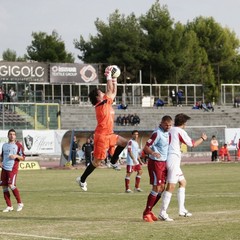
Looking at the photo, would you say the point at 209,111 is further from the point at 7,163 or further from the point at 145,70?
the point at 7,163

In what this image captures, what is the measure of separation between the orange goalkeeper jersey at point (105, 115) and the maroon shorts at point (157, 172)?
51.9 inches


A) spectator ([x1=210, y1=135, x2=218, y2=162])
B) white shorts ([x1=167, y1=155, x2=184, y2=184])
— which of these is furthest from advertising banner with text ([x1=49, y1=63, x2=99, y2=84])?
white shorts ([x1=167, y1=155, x2=184, y2=184])

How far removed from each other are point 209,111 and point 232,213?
61491 mm

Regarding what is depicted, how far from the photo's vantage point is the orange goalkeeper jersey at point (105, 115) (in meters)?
17.3

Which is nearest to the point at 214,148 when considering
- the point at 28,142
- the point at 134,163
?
the point at 28,142

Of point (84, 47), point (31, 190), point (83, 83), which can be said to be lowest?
point (31, 190)

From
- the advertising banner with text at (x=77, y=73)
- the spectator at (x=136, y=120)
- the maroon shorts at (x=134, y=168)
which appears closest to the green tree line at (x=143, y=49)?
the advertising banner with text at (x=77, y=73)

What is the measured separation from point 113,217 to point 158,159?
5.77 feet

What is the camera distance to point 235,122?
76812 millimetres

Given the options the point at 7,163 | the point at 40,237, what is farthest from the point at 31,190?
the point at 40,237

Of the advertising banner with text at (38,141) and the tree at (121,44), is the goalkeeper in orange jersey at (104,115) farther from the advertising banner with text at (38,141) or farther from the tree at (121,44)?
the tree at (121,44)

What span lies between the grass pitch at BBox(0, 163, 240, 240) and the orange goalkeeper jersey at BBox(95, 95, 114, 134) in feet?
6.18

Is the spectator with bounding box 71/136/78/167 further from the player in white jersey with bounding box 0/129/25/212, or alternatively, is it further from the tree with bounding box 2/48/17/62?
the tree with bounding box 2/48/17/62

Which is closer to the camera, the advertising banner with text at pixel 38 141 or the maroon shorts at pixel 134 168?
the maroon shorts at pixel 134 168
